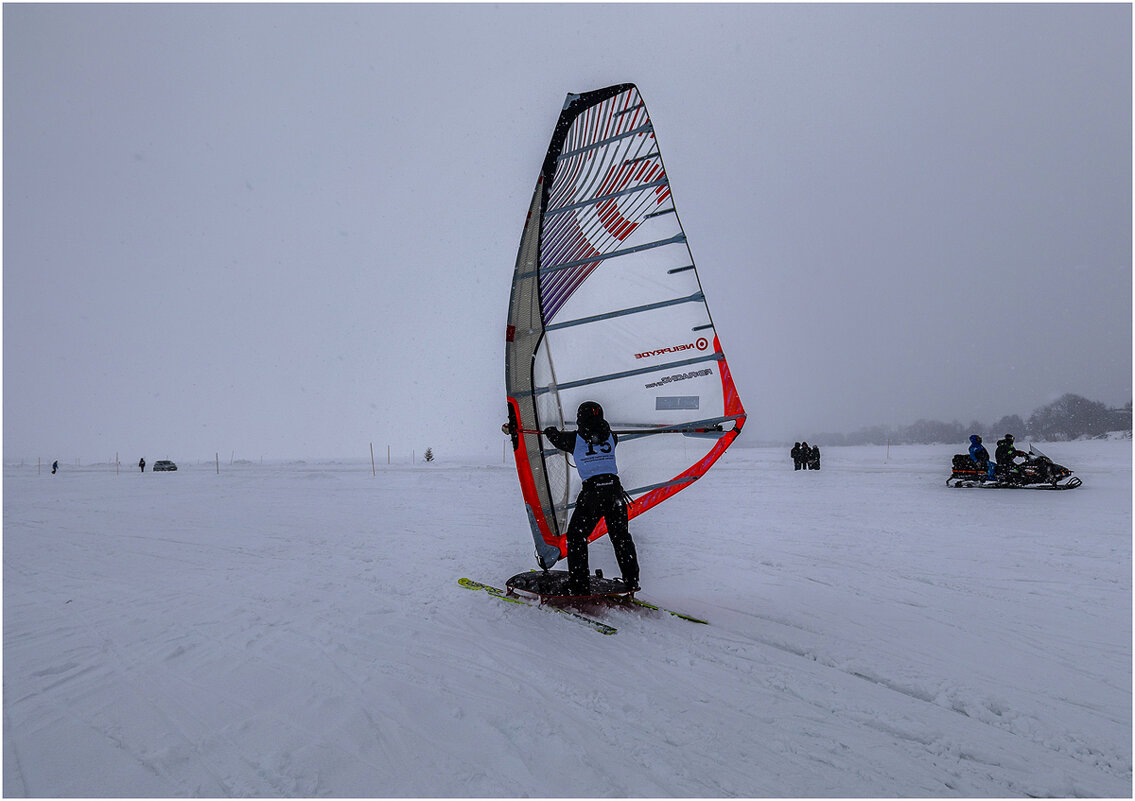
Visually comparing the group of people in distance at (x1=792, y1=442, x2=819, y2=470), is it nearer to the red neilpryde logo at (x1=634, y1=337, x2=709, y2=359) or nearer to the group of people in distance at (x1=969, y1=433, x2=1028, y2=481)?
the group of people in distance at (x1=969, y1=433, x2=1028, y2=481)

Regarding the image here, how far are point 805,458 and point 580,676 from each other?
21.8m

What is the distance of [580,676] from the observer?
2941 mm

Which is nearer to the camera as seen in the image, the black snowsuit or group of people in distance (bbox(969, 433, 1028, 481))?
the black snowsuit

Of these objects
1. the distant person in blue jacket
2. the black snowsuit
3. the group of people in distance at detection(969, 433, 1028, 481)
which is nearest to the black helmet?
the black snowsuit

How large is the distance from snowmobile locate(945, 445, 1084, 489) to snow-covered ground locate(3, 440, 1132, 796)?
7.35 metres

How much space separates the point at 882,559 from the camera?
5793mm

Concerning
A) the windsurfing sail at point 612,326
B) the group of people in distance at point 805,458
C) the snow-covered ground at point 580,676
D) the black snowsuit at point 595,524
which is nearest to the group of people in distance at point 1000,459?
the snow-covered ground at point 580,676

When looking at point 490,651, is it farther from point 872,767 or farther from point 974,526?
point 974,526

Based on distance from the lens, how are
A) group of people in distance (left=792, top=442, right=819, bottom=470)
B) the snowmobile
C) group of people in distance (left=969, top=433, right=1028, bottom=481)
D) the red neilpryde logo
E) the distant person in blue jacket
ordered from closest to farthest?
1. the red neilpryde logo
2. the snowmobile
3. group of people in distance (left=969, top=433, right=1028, bottom=481)
4. the distant person in blue jacket
5. group of people in distance (left=792, top=442, right=819, bottom=470)

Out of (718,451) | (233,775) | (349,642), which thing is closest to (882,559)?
(718,451)

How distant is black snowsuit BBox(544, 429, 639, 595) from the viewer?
4.07 m

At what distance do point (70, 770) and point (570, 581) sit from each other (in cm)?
282

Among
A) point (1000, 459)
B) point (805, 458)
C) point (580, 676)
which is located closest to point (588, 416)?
point (580, 676)

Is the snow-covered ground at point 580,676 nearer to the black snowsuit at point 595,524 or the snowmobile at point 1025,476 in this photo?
the black snowsuit at point 595,524
